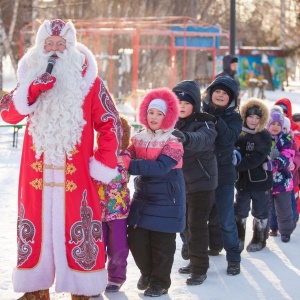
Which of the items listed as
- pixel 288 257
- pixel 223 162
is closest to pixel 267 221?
pixel 288 257

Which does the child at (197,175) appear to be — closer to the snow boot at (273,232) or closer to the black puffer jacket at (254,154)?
the black puffer jacket at (254,154)

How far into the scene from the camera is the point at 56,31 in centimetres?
443

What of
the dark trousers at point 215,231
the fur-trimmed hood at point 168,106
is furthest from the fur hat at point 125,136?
the dark trousers at point 215,231

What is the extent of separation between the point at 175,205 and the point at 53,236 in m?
0.85

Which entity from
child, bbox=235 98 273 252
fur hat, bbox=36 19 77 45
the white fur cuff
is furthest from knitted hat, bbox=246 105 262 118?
fur hat, bbox=36 19 77 45

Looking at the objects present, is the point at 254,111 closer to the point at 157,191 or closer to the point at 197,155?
the point at 197,155

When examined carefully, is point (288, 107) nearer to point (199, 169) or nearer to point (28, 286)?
point (199, 169)

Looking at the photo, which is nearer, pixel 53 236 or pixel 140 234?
pixel 53 236

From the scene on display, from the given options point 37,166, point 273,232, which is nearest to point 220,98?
point 37,166

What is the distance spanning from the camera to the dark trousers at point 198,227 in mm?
5320

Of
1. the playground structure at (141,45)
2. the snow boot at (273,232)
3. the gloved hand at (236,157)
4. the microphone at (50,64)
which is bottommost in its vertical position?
the snow boot at (273,232)

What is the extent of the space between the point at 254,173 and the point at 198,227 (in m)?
1.16

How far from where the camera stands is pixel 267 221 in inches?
255

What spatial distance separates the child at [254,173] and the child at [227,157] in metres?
0.45
